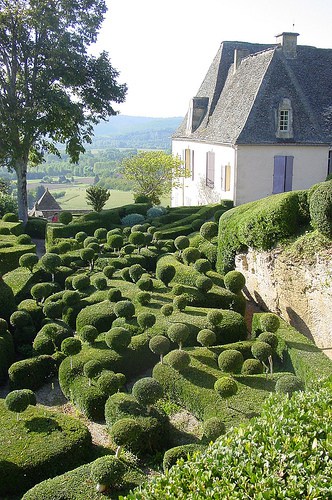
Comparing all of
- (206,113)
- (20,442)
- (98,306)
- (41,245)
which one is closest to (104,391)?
(20,442)

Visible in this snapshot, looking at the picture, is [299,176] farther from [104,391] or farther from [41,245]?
[104,391]

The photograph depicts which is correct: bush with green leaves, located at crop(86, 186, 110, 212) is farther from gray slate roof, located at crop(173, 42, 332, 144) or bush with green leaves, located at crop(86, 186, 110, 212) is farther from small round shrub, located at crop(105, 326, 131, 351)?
small round shrub, located at crop(105, 326, 131, 351)

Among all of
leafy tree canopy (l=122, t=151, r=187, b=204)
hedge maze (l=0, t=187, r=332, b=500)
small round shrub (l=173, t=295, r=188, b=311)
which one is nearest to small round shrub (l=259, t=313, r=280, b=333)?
hedge maze (l=0, t=187, r=332, b=500)

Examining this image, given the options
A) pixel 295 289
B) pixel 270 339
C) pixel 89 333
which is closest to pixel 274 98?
pixel 295 289

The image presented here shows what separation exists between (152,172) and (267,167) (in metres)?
12.4

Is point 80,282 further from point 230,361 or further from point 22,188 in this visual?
point 22,188

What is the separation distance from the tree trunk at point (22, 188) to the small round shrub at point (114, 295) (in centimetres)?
1732

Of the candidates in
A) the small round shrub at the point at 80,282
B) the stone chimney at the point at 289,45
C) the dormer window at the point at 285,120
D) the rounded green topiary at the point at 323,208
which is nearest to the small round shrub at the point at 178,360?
the rounded green topiary at the point at 323,208

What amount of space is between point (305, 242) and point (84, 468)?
31.4 feet

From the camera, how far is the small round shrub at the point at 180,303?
17.2 meters

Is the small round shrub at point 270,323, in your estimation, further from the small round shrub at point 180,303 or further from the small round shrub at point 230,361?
the small round shrub at point 180,303

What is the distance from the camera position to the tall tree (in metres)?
30.9

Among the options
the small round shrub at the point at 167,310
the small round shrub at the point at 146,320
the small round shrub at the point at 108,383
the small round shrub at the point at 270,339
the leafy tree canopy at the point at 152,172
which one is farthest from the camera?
the leafy tree canopy at the point at 152,172

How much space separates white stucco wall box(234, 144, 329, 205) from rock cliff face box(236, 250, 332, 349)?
1163 centimetres
